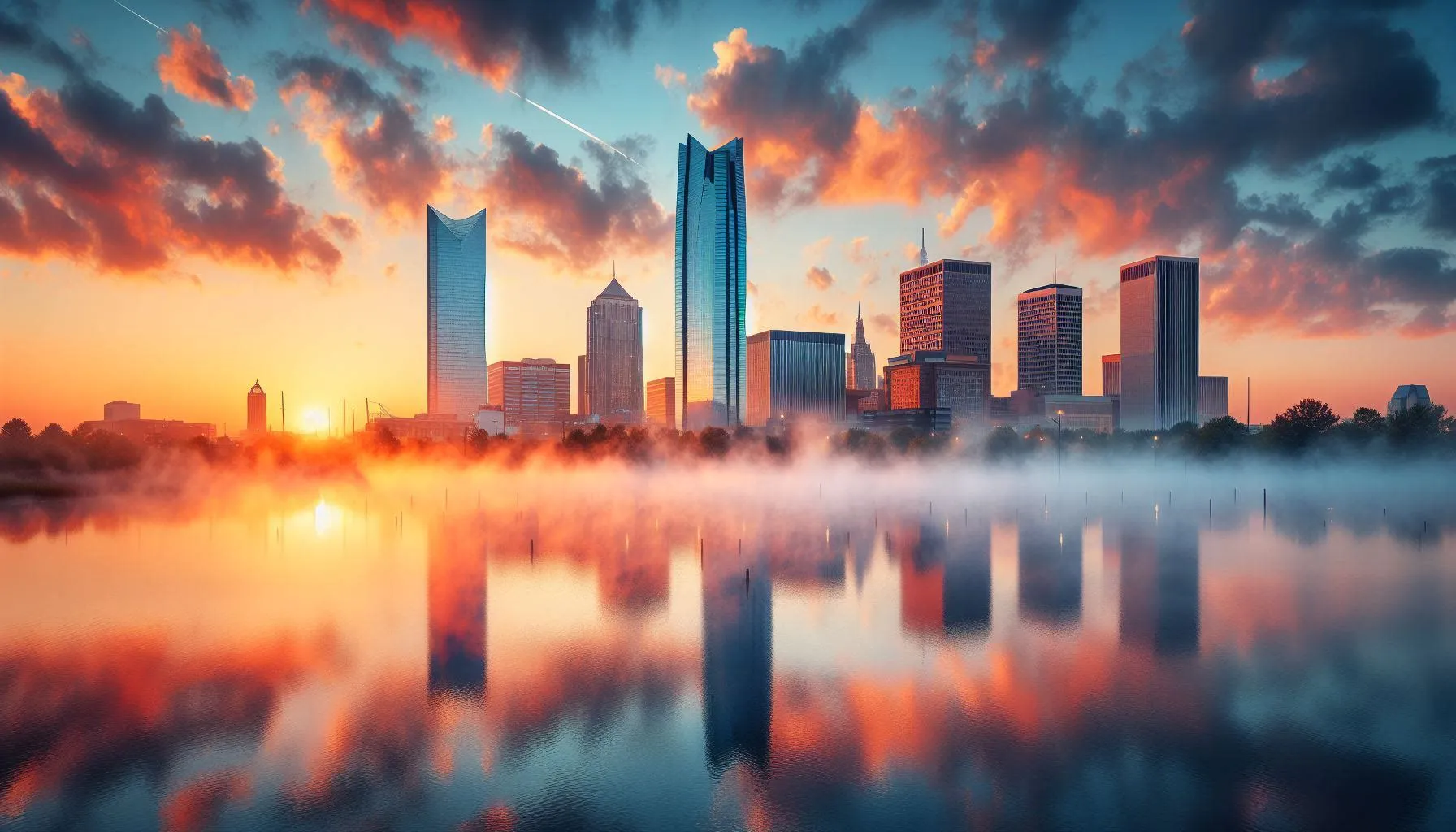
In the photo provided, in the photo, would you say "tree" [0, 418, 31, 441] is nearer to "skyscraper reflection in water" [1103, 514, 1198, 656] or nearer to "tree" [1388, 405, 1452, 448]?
"skyscraper reflection in water" [1103, 514, 1198, 656]

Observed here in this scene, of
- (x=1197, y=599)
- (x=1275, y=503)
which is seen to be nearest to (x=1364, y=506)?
(x=1275, y=503)

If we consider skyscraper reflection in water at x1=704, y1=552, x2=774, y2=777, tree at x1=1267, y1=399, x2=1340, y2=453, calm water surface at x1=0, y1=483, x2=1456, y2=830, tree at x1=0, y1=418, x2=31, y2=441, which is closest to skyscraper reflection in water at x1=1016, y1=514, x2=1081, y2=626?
calm water surface at x1=0, y1=483, x2=1456, y2=830

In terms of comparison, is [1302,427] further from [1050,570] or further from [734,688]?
[734,688]

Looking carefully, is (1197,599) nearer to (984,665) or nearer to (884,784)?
(984,665)

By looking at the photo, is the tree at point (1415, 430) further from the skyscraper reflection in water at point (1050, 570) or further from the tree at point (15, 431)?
the tree at point (15, 431)

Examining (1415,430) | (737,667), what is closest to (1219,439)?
(1415,430)
